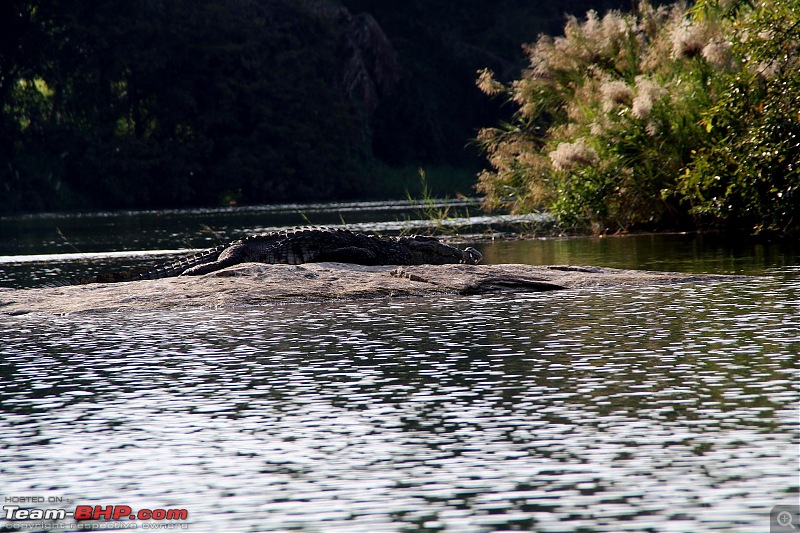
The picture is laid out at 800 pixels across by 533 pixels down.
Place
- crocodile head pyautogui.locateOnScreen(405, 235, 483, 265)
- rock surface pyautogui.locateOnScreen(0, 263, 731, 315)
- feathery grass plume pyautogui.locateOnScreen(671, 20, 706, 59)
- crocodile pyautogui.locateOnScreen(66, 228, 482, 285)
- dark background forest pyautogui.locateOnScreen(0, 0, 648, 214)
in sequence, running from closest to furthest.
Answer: rock surface pyautogui.locateOnScreen(0, 263, 731, 315), crocodile pyautogui.locateOnScreen(66, 228, 482, 285), crocodile head pyautogui.locateOnScreen(405, 235, 483, 265), feathery grass plume pyautogui.locateOnScreen(671, 20, 706, 59), dark background forest pyautogui.locateOnScreen(0, 0, 648, 214)

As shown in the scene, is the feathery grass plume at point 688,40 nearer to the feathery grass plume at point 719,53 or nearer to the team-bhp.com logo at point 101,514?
the feathery grass plume at point 719,53

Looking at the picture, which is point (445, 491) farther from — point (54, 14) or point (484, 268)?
point (54, 14)

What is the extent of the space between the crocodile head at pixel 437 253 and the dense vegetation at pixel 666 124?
3.22 meters

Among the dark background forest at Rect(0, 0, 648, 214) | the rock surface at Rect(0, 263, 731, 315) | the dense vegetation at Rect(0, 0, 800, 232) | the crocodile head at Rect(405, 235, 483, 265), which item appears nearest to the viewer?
the rock surface at Rect(0, 263, 731, 315)

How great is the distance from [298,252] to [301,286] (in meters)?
2.07

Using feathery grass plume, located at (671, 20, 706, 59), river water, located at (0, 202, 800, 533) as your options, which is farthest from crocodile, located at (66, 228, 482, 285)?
feathery grass plume, located at (671, 20, 706, 59)

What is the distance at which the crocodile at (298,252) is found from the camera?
12.5m

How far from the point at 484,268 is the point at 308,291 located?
180 centimetres

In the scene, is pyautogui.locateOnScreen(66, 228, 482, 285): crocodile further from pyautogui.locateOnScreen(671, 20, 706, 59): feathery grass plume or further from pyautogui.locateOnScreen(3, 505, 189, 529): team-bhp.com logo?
pyautogui.locateOnScreen(3, 505, 189, 529): team-bhp.com logo

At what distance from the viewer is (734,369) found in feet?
19.6

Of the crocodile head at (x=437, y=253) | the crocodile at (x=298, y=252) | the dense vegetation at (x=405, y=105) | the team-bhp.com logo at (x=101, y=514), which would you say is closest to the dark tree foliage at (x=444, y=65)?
the dense vegetation at (x=405, y=105)

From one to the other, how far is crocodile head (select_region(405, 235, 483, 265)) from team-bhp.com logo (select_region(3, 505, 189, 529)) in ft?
29.6

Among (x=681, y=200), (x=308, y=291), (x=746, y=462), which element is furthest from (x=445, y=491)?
(x=681, y=200)

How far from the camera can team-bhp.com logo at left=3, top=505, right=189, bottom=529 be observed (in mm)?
3914
